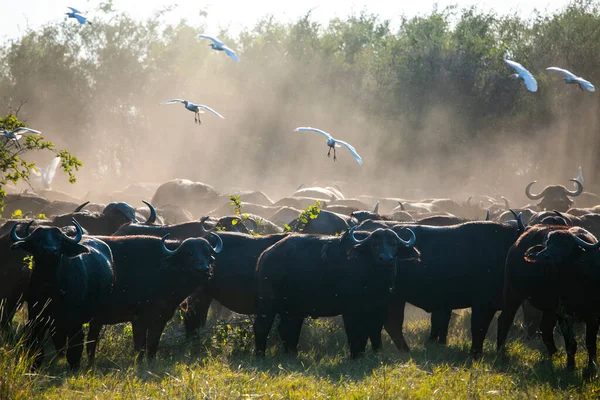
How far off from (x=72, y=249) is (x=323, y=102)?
42.1 metres

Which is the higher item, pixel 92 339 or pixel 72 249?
pixel 72 249

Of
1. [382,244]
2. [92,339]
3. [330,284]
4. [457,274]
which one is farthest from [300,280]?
[92,339]

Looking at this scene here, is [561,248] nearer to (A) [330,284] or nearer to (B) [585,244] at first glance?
(B) [585,244]

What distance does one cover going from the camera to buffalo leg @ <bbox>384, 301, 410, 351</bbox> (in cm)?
1066

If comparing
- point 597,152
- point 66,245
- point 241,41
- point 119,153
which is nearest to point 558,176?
point 597,152

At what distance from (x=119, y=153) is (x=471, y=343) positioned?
45.9m

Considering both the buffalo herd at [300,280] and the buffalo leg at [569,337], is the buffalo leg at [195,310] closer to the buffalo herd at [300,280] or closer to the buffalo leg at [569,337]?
the buffalo herd at [300,280]

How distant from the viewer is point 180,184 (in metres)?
27.2

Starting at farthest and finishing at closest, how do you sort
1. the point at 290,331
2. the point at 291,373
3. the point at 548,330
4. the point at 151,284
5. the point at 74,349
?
the point at 290,331
the point at 548,330
the point at 151,284
the point at 74,349
the point at 291,373

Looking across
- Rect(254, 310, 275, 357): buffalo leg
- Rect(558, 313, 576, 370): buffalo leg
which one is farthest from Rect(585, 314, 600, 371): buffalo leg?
Rect(254, 310, 275, 357): buffalo leg

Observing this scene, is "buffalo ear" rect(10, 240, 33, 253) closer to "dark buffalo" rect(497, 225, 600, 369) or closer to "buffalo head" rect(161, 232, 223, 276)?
"buffalo head" rect(161, 232, 223, 276)

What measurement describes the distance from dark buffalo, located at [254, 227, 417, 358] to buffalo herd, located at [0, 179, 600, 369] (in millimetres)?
13

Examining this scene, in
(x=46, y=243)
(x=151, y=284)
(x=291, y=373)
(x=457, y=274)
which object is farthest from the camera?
(x=457, y=274)

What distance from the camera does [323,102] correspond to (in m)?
49.9
